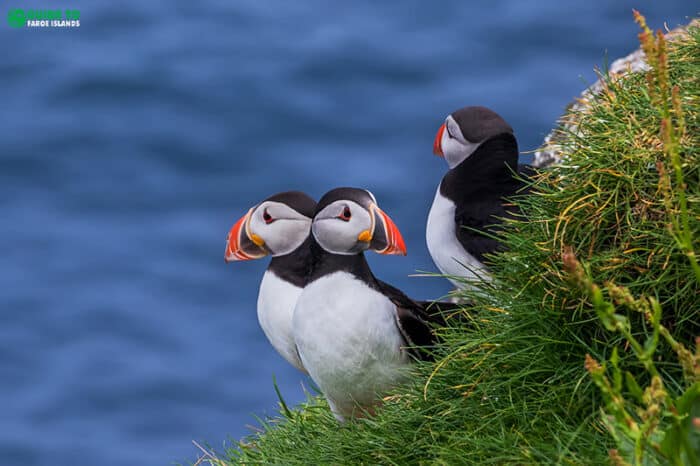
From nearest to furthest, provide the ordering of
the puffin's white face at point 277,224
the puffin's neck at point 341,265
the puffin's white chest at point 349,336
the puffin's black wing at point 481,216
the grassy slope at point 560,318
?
1. the grassy slope at point 560,318
2. the puffin's white chest at point 349,336
3. the puffin's neck at point 341,265
4. the puffin's white face at point 277,224
5. the puffin's black wing at point 481,216

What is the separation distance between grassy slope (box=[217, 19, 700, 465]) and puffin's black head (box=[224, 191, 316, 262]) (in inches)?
43.5

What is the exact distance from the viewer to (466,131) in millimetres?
5258

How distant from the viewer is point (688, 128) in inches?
147

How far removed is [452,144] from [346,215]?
1.28 m

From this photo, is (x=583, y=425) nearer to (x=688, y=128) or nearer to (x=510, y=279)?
(x=510, y=279)

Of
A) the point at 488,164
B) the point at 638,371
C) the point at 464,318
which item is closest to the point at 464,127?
the point at 488,164

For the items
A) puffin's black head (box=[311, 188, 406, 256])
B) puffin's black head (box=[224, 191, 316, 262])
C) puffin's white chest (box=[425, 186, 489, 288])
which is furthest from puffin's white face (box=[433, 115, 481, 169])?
puffin's black head (box=[311, 188, 406, 256])

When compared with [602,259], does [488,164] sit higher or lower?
higher

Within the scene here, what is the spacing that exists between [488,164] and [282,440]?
5.35 ft

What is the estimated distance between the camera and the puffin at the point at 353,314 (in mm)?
4160

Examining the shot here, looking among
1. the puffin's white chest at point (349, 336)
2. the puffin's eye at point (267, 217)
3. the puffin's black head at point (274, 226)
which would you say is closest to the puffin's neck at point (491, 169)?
the puffin's black head at point (274, 226)

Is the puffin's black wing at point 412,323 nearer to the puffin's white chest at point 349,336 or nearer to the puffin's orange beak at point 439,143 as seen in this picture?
the puffin's white chest at point 349,336

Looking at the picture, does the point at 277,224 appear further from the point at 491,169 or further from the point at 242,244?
the point at 491,169

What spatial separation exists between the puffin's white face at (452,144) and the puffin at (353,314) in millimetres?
1101
